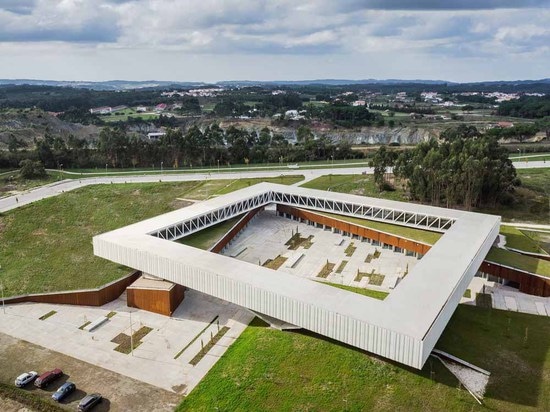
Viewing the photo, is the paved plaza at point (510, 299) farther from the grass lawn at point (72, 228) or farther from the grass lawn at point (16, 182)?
the grass lawn at point (16, 182)

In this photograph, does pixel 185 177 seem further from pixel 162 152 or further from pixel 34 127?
pixel 34 127

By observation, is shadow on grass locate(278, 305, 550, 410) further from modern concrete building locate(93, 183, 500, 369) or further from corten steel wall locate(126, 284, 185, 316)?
corten steel wall locate(126, 284, 185, 316)

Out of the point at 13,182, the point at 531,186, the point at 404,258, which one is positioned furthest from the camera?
the point at 13,182

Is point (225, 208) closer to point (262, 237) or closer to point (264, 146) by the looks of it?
point (262, 237)

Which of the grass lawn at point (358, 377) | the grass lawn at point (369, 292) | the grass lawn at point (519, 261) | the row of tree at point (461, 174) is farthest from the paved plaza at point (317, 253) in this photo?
the row of tree at point (461, 174)

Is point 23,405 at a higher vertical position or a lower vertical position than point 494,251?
lower

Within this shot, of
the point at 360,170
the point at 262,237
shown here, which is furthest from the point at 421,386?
the point at 360,170

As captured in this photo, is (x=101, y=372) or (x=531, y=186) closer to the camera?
(x=101, y=372)

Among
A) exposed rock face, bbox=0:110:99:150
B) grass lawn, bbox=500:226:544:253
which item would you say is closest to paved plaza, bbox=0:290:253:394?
grass lawn, bbox=500:226:544:253
